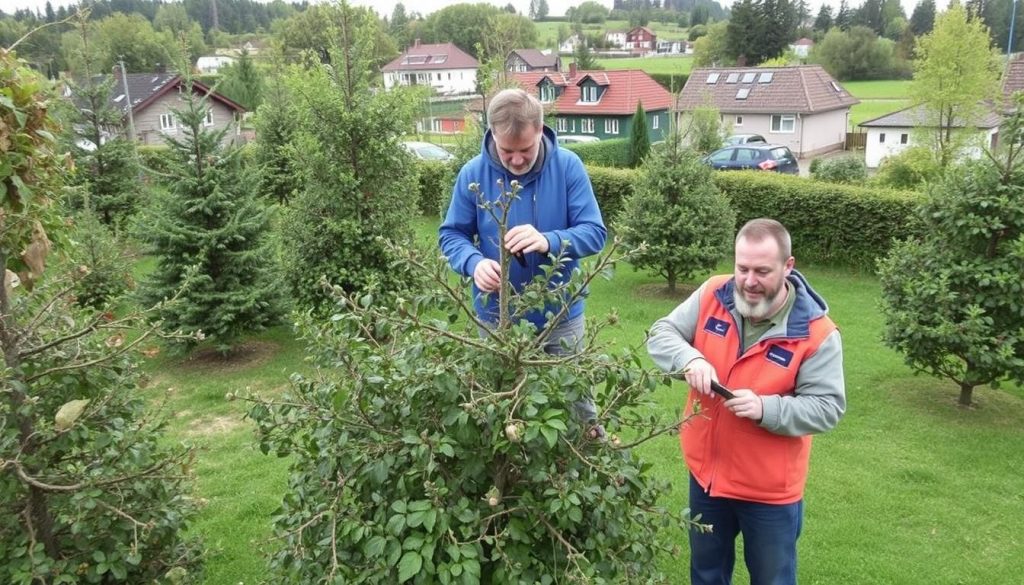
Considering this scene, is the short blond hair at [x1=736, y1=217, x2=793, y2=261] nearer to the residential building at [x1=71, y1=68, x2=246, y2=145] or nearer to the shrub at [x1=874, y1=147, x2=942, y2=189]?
the shrub at [x1=874, y1=147, x2=942, y2=189]

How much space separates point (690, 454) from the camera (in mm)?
3307

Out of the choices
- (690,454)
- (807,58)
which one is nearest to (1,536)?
(690,454)

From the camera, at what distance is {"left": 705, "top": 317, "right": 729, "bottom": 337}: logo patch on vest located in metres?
3.11

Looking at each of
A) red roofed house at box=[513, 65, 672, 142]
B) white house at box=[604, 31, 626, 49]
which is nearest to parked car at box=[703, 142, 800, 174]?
red roofed house at box=[513, 65, 672, 142]

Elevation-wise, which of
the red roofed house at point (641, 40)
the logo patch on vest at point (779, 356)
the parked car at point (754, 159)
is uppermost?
the red roofed house at point (641, 40)

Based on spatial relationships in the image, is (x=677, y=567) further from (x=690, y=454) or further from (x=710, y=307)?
(x=710, y=307)

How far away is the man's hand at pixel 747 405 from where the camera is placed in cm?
277

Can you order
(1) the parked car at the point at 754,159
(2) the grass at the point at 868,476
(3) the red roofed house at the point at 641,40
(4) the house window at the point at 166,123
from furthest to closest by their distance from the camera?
(3) the red roofed house at the point at 641,40 → (4) the house window at the point at 166,123 → (1) the parked car at the point at 754,159 → (2) the grass at the point at 868,476

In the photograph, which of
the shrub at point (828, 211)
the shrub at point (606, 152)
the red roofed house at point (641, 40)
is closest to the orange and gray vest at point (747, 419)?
the shrub at point (828, 211)

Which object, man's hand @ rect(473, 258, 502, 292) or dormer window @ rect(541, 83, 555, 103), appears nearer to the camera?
man's hand @ rect(473, 258, 502, 292)

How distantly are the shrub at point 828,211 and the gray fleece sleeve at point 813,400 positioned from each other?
10059 mm

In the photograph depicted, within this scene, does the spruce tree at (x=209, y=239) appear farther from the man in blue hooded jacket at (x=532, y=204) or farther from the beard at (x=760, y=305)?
the beard at (x=760, y=305)

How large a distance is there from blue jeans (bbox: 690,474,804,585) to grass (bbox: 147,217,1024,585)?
413mm

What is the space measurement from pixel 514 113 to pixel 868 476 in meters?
4.48
